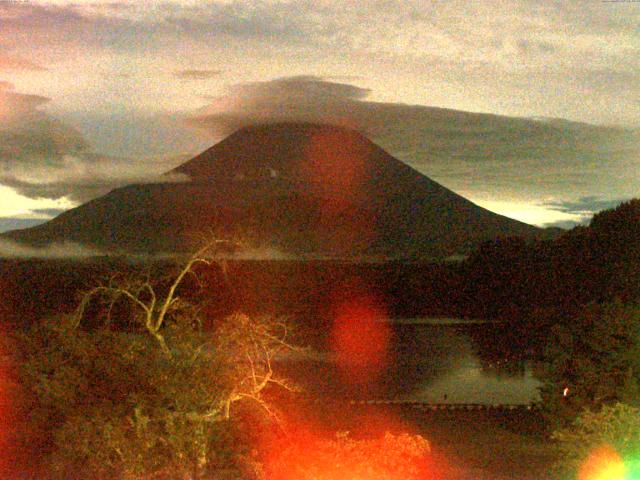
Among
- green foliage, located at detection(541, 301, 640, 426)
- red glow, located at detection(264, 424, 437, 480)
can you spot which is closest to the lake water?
green foliage, located at detection(541, 301, 640, 426)

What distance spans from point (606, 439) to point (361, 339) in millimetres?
19353

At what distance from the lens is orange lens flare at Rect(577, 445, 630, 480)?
7.29 m

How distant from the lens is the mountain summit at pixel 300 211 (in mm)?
82250

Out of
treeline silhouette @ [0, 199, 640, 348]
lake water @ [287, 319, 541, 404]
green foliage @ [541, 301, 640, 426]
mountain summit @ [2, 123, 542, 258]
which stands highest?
green foliage @ [541, 301, 640, 426]

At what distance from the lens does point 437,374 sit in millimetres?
18344

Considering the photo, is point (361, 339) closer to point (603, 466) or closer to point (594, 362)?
point (594, 362)

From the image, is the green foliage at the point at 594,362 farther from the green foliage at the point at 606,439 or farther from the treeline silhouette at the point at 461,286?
the treeline silhouette at the point at 461,286

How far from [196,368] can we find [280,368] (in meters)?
10.0

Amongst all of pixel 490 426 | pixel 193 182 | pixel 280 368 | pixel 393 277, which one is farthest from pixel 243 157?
pixel 490 426

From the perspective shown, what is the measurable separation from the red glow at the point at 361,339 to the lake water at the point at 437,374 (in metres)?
0.22

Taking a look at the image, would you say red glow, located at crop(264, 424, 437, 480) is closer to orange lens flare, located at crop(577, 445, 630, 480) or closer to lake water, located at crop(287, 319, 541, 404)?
orange lens flare, located at crop(577, 445, 630, 480)

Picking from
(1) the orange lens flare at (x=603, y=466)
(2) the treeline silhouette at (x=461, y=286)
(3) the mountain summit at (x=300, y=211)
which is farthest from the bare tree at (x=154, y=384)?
(3) the mountain summit at (x=300, y=211)

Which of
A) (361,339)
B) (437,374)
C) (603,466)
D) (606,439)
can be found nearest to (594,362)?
(606,439)

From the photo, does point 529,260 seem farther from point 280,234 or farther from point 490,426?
point 280,234
